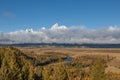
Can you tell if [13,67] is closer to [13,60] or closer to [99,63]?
[13,60]

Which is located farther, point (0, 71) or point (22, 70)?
point (22, 70)

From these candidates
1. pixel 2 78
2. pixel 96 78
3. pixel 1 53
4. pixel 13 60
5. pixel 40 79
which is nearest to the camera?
pixel 2 78

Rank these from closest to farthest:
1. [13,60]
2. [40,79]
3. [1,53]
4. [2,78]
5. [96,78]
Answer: [2,78] → [96,78] → [13,60] → [40,79] → [1,53]

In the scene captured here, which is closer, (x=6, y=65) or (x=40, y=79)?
(x=6, y=65)

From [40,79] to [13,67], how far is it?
68.3 ft

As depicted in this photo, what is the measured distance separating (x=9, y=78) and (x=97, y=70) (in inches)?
1421

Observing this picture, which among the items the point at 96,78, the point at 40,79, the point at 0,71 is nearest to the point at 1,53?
the point at 40,79

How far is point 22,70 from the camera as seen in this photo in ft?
432

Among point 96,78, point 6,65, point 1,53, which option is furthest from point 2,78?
point 1,53

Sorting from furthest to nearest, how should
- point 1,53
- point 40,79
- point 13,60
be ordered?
point 1,53 < point 40,79 < point 13,60

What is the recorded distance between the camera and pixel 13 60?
131125 mm

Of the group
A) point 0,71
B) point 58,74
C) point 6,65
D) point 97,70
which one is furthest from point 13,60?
point 97,70

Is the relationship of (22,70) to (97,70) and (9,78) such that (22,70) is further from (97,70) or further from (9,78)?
(97,70)

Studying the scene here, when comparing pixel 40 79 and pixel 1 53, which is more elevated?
pixel 1 53
